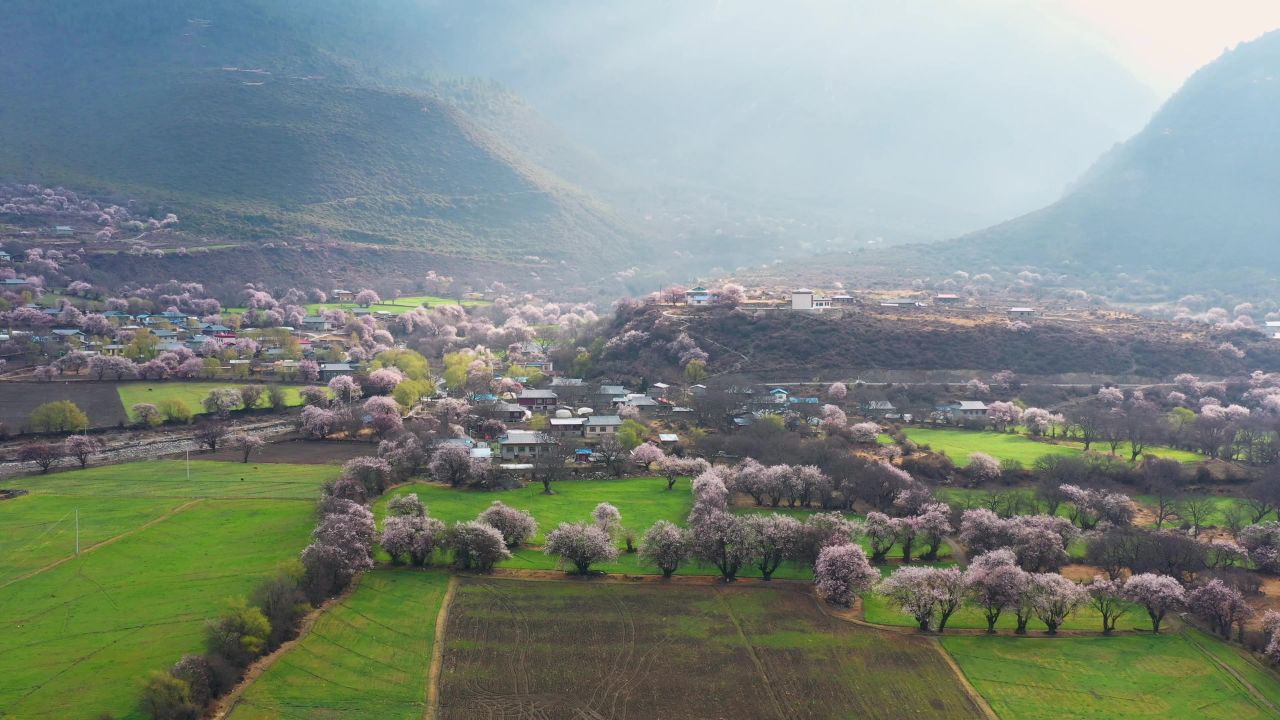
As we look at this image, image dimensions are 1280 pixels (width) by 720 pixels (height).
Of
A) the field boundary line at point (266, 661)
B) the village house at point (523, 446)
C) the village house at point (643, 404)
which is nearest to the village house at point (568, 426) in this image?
the village house at point (523, 446)

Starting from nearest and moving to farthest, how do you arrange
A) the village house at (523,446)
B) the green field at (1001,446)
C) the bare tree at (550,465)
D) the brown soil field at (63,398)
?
the bare tree at (550,465) < the green field at (1001,446) < the village house at (523,446) < the brown soil field at (63,398)

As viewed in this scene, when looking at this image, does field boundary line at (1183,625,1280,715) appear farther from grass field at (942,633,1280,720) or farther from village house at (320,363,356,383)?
village house at (320,363,356,383)

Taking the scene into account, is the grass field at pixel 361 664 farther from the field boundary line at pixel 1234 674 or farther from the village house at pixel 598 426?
the field boundary line at pixel 1234 674

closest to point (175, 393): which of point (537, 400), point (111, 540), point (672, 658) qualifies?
point (537, 400)

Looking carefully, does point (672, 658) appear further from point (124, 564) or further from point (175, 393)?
point (175, 393)

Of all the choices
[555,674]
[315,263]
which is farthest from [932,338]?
[315,263]

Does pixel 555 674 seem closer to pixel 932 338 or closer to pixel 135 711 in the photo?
pixel 135 711
